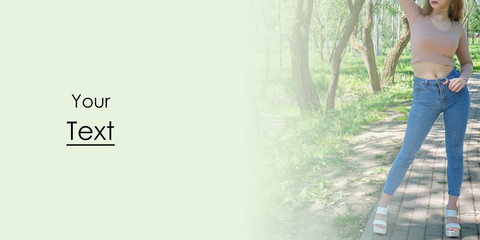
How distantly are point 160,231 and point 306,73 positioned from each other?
769 cm

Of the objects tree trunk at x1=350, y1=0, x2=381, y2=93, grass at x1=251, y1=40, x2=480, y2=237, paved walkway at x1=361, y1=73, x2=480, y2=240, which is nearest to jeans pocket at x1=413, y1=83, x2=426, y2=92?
paved walkway at x1=361, y1=73, x2=480, y2=240

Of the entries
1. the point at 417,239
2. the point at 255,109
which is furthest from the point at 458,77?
the point at 255,109

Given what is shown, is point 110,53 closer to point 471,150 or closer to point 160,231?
point 160,231

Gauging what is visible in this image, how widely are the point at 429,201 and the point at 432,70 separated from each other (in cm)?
161

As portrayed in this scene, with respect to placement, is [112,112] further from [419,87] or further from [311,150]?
[419,87]

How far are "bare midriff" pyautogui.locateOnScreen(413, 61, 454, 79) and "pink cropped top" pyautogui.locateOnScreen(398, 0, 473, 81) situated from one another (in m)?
0.03

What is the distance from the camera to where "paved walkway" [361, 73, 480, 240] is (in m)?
4.11

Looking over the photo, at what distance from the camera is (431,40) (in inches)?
143

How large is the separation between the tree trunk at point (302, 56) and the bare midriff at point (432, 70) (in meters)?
8.33

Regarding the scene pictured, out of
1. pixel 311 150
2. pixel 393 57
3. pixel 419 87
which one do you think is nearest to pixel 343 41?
pixel 311 150

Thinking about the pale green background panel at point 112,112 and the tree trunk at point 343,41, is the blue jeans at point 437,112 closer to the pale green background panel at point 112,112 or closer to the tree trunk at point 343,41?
the pale green background panel at point 112,112

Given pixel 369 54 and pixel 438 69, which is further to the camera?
pixel 369 54

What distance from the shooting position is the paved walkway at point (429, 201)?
13.5 feet

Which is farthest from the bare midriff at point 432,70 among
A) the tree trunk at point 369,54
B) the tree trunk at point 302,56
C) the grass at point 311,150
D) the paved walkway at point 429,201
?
the tree trunk at point 369,54
